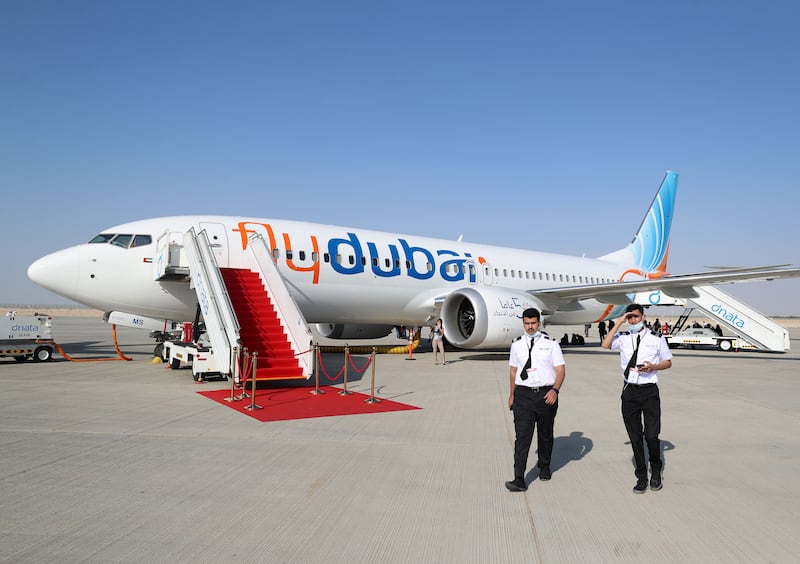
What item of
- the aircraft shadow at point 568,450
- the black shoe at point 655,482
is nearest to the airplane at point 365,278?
the aircraft shadow at point 568,450

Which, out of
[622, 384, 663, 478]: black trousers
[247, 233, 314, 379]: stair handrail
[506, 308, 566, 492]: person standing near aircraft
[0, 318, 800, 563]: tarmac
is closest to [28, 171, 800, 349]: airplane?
[247, 233, 314, 379]: stair handrail

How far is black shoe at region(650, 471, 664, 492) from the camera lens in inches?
187

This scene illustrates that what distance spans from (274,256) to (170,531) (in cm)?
1068

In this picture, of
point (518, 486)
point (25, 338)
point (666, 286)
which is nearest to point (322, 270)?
point (25, 338)

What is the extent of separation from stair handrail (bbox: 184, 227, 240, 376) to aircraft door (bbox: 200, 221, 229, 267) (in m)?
0.61

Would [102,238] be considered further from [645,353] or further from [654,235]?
[654,235]

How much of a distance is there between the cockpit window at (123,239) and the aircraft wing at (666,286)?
10946 mm

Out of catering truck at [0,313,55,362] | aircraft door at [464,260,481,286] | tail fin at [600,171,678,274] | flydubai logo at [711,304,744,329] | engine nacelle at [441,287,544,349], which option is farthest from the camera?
tail fin at [600,171,678,274]

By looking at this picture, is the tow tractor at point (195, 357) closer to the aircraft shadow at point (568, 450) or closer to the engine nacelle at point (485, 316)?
the aircraft shadow at point (568, 450)

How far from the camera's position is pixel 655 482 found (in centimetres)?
476

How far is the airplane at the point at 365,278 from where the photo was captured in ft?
41.9

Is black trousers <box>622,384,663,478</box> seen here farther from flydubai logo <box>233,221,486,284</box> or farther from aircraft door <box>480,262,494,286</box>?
aircraft door <box>480,262,494,286</box>

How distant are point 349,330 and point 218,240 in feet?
25.1

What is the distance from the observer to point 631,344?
5016 millimetres
